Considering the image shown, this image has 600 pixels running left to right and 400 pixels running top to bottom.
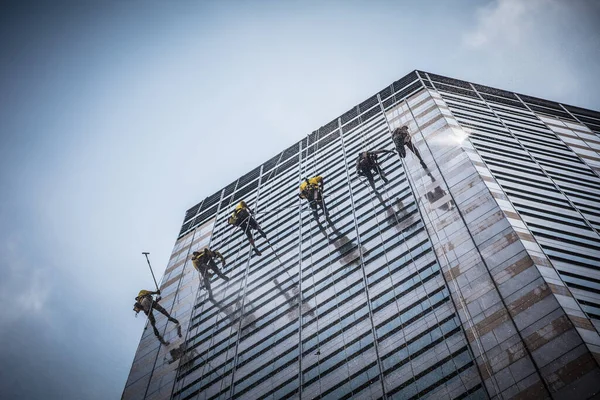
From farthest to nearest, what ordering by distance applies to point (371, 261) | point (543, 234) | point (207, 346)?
point (207, 346) → point (371, 261) → point (543, 234)

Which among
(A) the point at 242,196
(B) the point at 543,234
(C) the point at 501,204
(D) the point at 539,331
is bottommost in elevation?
(D) the point at 539,331

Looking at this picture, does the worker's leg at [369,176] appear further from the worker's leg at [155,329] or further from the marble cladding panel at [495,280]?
the worker's leg at [155,329]

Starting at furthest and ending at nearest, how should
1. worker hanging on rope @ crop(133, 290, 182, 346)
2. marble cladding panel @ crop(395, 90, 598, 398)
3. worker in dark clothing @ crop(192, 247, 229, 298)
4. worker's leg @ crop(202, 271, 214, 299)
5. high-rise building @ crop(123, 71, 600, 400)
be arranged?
worker's leg @ crop(202, 271, 214, 299)
worker in dark clothing @ crop(192, 247, 229, 298)
worker hanging on rope @ crop(133, 290, 182, 346)
high-rise building @ crop(123, 71, 600, 400)
marble cladding panel @ crop(395, 90, 598, 398)

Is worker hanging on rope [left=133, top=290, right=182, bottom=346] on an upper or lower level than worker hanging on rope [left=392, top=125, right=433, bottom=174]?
lower

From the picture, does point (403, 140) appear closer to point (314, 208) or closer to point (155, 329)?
point (314, 208)

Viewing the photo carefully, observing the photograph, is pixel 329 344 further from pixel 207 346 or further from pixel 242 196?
pixel 242 196

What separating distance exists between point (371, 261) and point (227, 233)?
49.1ft

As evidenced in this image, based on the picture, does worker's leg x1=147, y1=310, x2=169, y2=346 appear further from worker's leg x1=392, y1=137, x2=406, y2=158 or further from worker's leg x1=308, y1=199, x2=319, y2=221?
worker's leg x1=392, y1=137, x2=406, y2=158

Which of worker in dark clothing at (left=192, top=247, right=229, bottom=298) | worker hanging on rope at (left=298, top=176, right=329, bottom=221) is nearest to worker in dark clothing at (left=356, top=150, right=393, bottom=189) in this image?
worker hanging on rope at (left=298, top=176, right=329, bottom=221)

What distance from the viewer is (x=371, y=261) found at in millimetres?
18984

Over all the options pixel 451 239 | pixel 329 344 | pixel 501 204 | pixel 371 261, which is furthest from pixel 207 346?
pixel 501 204

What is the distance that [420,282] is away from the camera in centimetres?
1638

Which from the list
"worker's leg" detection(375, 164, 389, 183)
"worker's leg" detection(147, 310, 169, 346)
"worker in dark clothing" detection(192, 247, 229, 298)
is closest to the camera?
"worker's leg" detection(375, 164, 389, 183)

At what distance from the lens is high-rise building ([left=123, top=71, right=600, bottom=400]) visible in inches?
489
